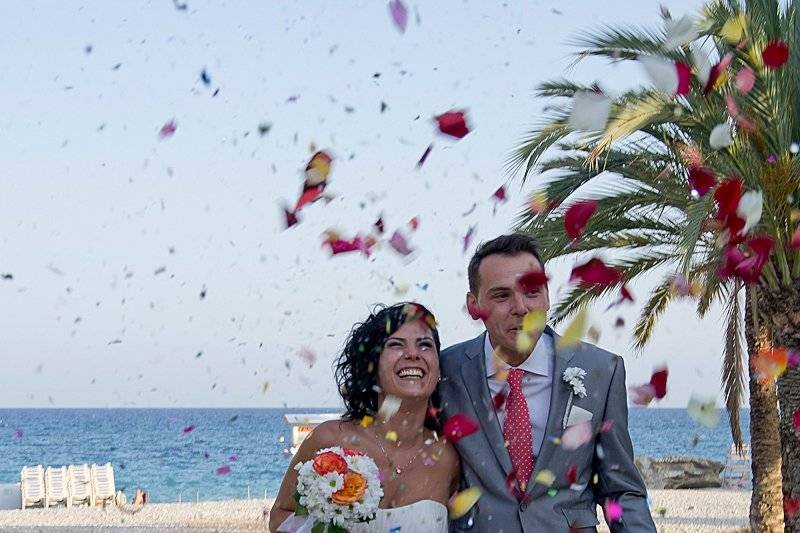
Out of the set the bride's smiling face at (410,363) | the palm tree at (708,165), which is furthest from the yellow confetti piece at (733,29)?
the bride's smiling face at (410,363)

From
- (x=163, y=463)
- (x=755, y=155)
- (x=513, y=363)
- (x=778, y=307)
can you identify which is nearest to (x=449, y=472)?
(x=513, y=363)

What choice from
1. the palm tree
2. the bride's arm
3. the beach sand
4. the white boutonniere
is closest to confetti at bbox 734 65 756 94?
the palm tree

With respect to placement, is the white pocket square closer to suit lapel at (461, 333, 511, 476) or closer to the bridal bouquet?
suit lapel at (461, 333, 511, 476)

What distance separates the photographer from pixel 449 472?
5.37m

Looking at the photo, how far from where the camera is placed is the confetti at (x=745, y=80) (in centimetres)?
1098

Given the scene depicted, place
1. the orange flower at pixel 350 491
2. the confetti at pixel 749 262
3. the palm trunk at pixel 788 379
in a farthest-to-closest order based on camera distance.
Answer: the palm trunk at pixel 788 379, the confetti at pixel 749 262, the orange flower at pixel 350 491

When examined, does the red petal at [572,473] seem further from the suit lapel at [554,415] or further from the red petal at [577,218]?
the red petal at [577,218]

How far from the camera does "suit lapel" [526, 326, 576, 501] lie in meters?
4.88

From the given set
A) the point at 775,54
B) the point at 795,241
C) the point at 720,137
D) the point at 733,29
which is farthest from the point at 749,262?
the point at 733,29

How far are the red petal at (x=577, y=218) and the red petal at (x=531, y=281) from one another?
2.38 m

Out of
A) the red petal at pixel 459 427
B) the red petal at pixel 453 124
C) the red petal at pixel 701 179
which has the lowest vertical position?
the red petal at pixel 459 427

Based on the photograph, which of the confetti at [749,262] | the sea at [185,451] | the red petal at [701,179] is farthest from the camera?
the sea at [185,451]

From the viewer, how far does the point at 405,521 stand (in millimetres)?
5234

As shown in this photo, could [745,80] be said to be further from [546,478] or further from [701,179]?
[546,478]
